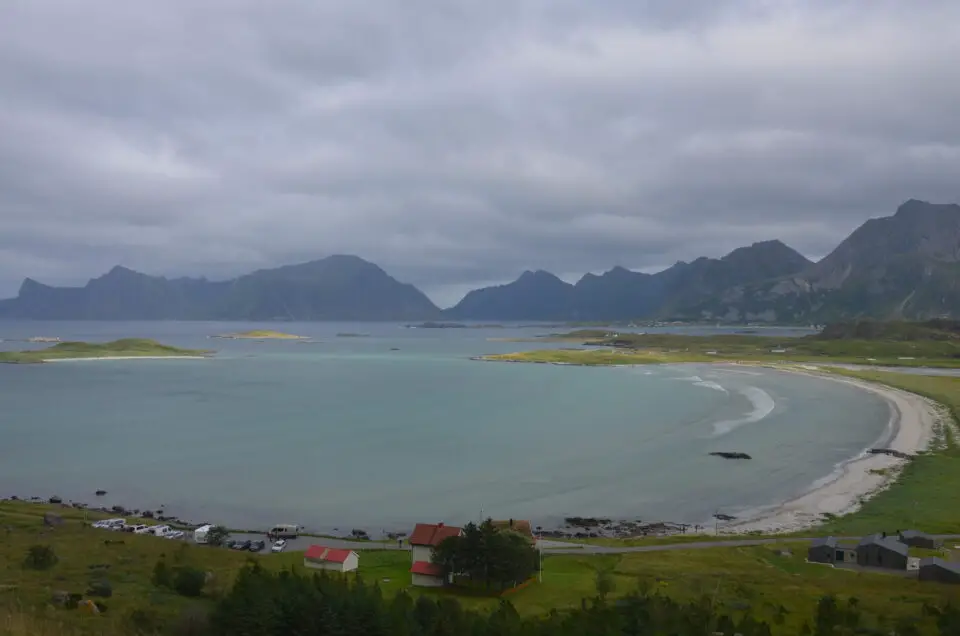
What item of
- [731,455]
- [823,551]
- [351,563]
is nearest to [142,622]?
[351,563]

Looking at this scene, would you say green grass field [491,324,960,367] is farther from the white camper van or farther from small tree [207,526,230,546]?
the white camper van

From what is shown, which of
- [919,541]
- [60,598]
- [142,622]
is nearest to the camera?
[142,622]

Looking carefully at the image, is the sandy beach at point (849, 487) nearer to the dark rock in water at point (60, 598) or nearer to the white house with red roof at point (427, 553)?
the white house with red roof at point (427, 553)

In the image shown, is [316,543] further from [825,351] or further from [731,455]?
[825,351]

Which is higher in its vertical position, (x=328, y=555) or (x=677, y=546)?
(x=328, y=555)

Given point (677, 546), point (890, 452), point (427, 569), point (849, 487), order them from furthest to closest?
point (890, 452)
point (849, 487)
point (677, 546)
point (427, 569)

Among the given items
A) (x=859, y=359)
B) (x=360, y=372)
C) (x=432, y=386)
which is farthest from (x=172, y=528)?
(x=859, y=359)

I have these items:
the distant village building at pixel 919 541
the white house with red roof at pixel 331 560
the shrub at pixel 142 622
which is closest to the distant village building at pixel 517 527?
the white house with red roof at pixel 331 560
